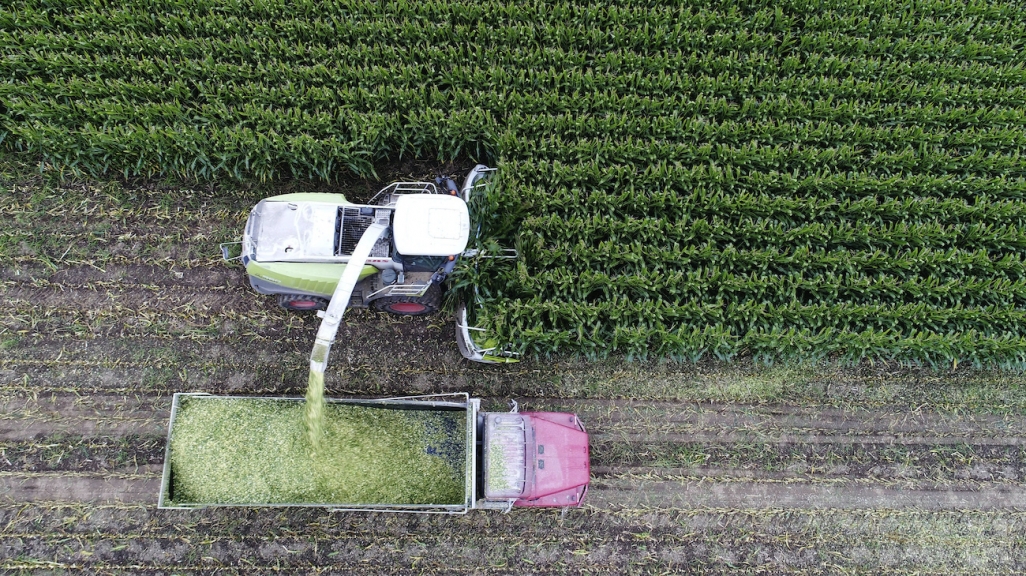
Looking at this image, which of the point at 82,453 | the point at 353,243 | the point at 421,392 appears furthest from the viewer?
the point at 421,392

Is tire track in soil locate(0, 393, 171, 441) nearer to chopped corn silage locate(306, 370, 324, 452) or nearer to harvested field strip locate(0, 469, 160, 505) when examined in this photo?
harvested field strip locate(0, 469, 160, 505)

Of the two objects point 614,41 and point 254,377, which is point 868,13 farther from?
point 254,377

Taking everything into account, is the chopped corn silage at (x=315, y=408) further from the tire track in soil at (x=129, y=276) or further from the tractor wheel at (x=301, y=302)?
the tire track in soil at (x=129, y=276)

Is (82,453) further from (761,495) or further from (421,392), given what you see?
(761,495)

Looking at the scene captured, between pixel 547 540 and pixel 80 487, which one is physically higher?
pixel 80 487

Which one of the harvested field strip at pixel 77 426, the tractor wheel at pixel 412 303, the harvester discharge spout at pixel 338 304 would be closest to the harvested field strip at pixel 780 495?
the tractor wheel at pixel 412 303

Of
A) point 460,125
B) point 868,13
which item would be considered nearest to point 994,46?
point 868,13

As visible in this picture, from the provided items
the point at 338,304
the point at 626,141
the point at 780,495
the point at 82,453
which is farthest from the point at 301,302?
the point at 780,495
